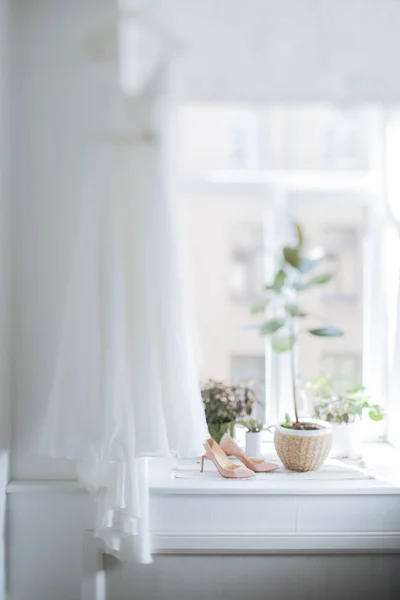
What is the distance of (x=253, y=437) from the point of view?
1.93 metres

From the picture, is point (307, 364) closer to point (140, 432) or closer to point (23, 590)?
point (140, 432)

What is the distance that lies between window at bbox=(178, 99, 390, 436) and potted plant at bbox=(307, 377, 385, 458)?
95mm

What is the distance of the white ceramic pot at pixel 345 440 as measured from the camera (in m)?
1.99

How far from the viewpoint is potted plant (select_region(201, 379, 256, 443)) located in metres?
1.94

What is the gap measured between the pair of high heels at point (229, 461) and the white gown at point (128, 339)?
0.15 m

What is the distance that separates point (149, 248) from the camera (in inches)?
65.6

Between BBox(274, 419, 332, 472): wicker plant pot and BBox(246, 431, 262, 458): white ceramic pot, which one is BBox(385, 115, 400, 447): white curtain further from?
BBox(246, 431, 262, 458): white ceramic pot

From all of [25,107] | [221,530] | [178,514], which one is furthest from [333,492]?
[25,107]

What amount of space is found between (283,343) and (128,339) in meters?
0.52

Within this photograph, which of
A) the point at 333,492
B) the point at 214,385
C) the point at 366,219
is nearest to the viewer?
the point at 333,492

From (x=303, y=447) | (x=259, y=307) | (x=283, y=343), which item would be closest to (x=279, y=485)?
(x=303, y=447)

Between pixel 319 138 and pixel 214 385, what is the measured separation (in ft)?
3.16

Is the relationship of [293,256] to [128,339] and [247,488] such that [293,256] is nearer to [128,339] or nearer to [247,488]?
[128,339]

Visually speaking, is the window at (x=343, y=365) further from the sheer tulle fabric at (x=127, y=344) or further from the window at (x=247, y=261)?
the sheer tulle fabric at (x=127, y=344)
